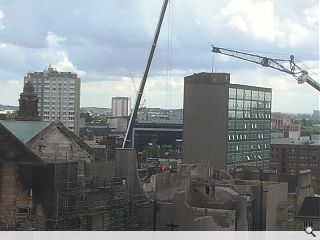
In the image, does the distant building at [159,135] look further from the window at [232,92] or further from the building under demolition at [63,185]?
the building under demolition at [63,185]

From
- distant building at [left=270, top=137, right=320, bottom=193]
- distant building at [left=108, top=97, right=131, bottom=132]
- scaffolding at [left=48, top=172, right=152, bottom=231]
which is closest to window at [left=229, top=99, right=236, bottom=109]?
distant building at [left=270, top=137, right=320, bottom=193]

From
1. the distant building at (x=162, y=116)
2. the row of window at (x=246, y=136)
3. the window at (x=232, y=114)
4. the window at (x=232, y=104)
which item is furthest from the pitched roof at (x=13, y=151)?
the distant building at (x=162, y=116)

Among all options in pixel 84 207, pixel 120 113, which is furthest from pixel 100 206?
pixel 120 113

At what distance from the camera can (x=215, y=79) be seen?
42031 millimetres

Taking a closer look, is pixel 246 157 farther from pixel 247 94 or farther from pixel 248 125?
pixel 247 94

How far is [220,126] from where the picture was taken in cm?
4209

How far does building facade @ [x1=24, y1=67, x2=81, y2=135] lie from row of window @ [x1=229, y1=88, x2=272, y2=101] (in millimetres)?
11230

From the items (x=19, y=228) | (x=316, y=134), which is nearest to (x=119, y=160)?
(x=19, y=228)

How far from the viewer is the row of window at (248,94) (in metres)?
44.1

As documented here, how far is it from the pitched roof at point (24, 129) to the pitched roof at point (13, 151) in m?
1.43

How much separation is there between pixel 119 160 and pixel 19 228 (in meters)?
3.76

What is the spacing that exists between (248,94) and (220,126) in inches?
238

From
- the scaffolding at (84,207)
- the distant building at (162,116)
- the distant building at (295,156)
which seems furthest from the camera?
A: the distant building at (162,116)
